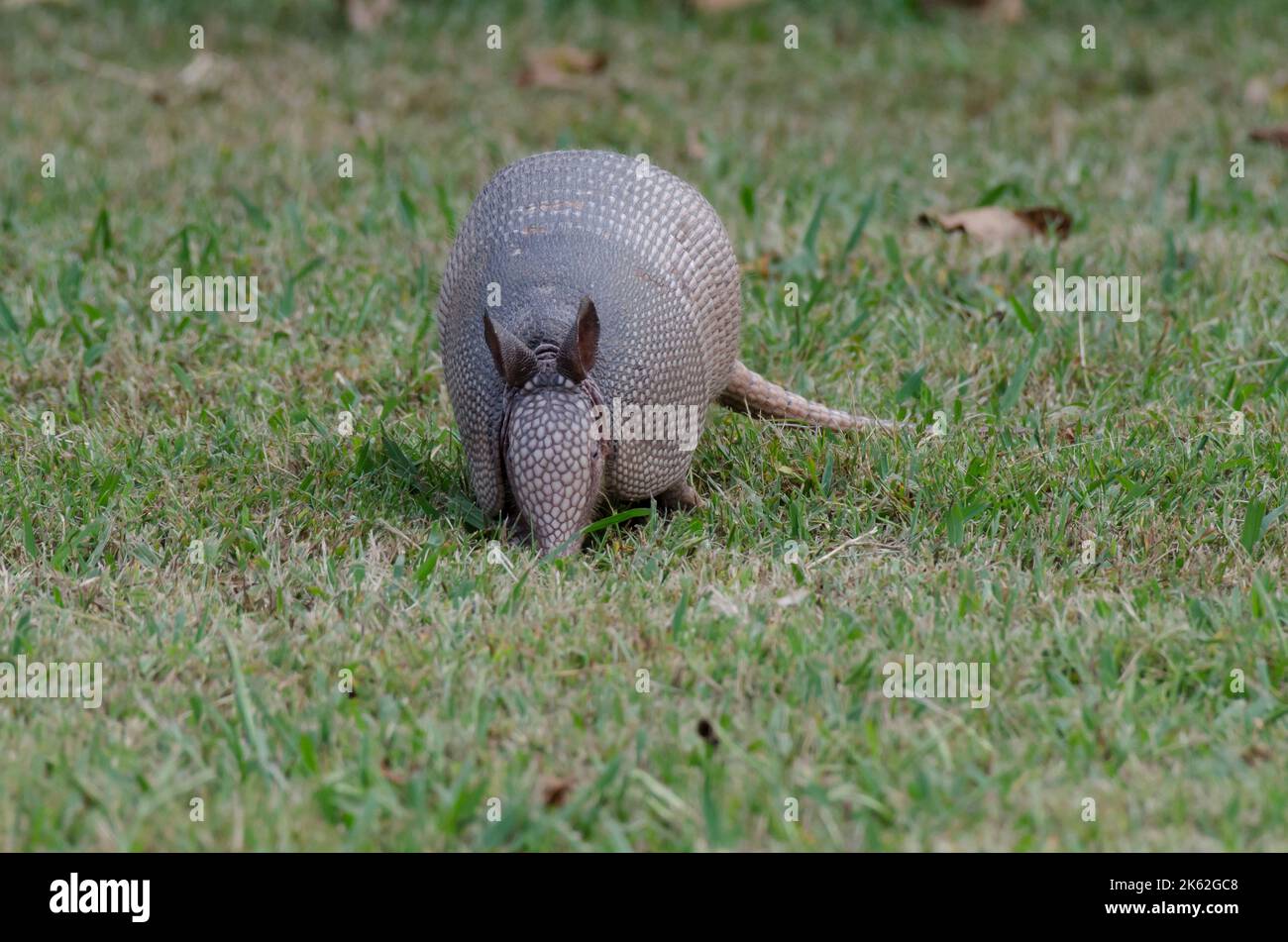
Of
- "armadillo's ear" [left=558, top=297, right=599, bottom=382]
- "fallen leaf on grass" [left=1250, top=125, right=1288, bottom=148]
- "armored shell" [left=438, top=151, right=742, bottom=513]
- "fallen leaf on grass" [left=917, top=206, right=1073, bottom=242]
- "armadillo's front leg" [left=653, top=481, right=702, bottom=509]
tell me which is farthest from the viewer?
"fallen leaf on grass" [left=1250, top=125, right=1288, bottom=148]

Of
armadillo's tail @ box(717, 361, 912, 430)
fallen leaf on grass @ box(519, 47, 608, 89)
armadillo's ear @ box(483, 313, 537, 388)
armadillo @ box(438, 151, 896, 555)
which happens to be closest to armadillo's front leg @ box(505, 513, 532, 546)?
armadillo @ box(438, 151, 896, 555)

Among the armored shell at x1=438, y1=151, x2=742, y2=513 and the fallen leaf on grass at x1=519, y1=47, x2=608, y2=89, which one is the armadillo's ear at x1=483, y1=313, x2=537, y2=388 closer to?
the armored shell at x1=438, y1=151, x2=742, y2=513

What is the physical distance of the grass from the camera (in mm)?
2824

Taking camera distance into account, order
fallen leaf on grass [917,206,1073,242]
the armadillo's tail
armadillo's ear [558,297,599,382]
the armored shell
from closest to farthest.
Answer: armadillo's ear [558,297,599,382], the armored shell, the armadillo's tail, fallen leaf on grass [917,206,1073,242]

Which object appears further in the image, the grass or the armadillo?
the armadillo

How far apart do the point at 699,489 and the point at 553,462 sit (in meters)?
0.79

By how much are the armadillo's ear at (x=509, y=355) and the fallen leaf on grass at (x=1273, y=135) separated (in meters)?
4.11

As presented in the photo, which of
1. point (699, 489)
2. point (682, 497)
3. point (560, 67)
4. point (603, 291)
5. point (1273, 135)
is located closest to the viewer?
point (603, 291)

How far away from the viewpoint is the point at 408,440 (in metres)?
4.34

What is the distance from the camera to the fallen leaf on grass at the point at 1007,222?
18.3ft

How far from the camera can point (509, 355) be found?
136 inches

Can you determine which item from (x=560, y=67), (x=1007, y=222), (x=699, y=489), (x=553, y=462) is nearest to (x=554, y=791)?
(x=553, y=462)

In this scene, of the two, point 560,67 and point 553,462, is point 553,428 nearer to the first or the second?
point 553,462

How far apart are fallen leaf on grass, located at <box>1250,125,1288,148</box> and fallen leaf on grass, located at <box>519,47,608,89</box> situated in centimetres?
279
